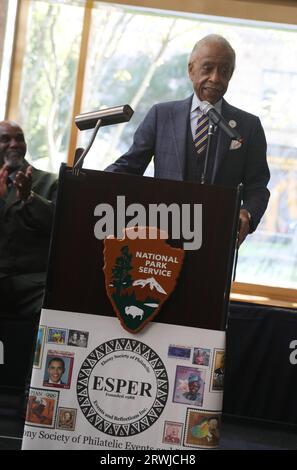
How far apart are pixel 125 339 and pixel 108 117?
666 millimetres

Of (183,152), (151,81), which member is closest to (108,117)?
(183,152)

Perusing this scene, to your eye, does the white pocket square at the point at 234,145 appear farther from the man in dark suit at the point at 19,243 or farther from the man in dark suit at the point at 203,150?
the man in dark suit at the point at 19,243

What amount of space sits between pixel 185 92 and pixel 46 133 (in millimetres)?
963

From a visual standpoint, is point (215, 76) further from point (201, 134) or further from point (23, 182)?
point (23, 182)

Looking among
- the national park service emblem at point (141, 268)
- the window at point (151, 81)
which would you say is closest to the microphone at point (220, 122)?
the national park service emblem at point (141, 268)

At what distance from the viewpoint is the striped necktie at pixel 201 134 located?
3158mm

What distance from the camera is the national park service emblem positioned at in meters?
A: 2.46

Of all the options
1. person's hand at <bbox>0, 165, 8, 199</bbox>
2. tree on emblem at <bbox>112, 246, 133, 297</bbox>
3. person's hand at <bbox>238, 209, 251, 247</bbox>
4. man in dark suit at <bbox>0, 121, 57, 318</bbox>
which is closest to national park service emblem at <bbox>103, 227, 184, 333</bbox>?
tree on emblem at <bbox>112, 246, 133, 297</bbox>

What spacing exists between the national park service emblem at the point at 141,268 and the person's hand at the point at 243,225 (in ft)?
0.89

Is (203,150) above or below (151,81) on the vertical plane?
below

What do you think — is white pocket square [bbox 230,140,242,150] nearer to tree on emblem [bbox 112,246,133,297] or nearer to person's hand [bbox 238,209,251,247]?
person's hand [bbox 238,209,251,247]

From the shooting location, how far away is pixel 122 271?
2463 millimetres
